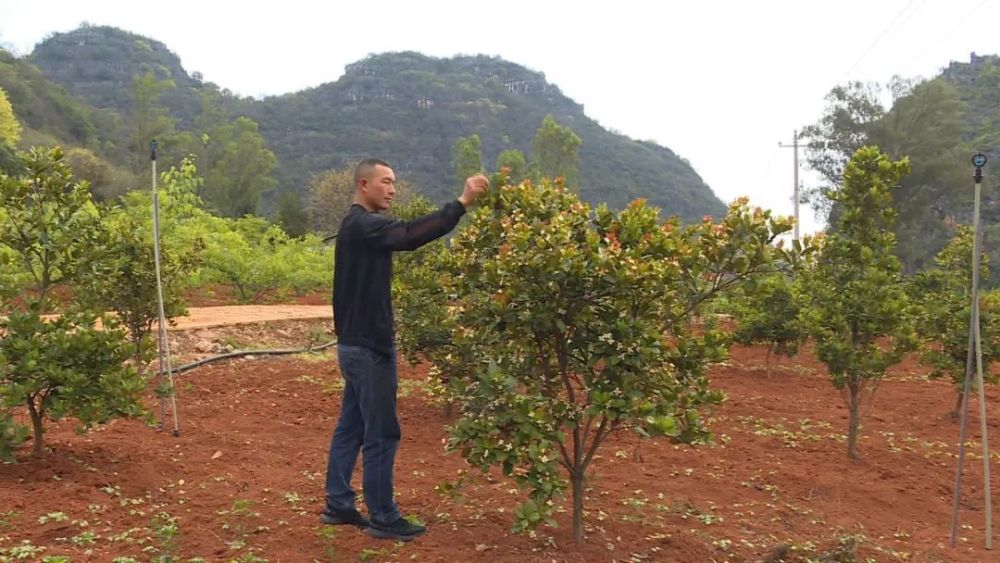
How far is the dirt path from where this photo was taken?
37.7 ft

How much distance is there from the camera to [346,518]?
4035 millimetres

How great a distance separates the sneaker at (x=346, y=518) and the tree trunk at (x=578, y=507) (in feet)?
3.74

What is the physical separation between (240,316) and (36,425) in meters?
8.43

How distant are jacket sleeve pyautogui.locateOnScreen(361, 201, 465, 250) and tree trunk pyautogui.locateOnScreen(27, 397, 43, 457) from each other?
2894 millimetres

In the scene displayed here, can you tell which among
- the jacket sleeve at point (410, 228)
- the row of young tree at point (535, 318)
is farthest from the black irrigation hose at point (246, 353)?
the jacket sleeve at point (410, 228)

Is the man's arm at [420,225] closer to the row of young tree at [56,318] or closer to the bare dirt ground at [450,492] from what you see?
the bare dirt ground at [450,492]

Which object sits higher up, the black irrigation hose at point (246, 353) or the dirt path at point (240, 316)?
the dirt path at point (240, 316)

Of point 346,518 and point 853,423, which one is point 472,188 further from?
point 853,423

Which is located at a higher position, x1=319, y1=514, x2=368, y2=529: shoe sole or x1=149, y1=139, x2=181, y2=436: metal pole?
x1=149, y1=139, x2=181, y2=436: metal pole

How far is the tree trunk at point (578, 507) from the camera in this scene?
392 cm

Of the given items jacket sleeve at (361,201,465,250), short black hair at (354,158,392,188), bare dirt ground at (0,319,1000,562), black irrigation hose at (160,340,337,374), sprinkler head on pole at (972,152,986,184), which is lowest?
bare dirt ground at (0,319,1000,562)

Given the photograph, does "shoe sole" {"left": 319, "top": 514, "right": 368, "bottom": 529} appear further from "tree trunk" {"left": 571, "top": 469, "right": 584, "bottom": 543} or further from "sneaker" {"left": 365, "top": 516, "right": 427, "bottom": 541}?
"tree trunk" {"left": 571, "top": 469, "right": 584, "bottom": 543}

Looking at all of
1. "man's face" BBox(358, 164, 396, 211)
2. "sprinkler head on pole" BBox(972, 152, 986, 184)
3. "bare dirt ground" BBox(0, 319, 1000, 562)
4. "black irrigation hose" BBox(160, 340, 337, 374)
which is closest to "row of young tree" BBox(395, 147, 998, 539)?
"man's face" BBox(358, 164, 396, 211)

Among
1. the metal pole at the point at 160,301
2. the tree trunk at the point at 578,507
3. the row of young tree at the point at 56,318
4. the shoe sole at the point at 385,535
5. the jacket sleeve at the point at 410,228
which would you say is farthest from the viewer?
the metal pole at the point at 160,301
